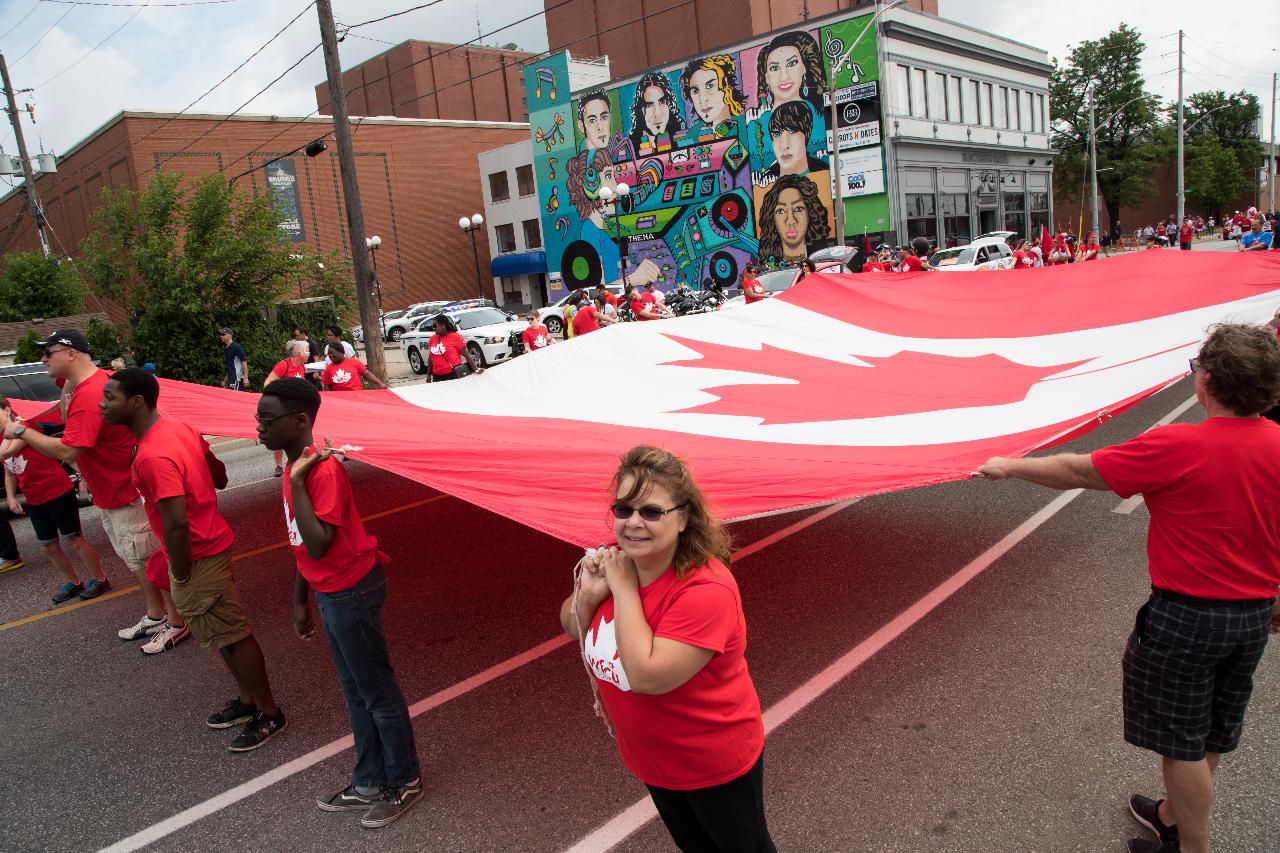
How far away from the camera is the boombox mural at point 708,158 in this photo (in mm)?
33688

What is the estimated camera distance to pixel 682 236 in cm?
3916

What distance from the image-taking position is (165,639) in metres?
5.45

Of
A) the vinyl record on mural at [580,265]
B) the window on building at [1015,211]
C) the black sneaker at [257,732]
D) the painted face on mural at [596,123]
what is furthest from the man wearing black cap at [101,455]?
the window on building at [1015,211]

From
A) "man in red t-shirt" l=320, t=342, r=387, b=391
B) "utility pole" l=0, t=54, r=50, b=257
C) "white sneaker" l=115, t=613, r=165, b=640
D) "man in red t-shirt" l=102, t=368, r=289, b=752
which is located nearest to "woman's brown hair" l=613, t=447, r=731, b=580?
"man in red t-shirt" l=102, t=368, r=289, b=752

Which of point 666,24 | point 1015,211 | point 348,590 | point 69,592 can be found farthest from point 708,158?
point 348,590

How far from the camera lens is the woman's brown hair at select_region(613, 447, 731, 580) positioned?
2.06 meters

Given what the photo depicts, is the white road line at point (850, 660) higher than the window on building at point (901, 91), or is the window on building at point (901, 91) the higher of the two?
the window on building at point (901, 91)

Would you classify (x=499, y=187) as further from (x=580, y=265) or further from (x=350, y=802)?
(x=350, y=802)

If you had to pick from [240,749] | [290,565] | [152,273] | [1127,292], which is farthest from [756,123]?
[240,749]

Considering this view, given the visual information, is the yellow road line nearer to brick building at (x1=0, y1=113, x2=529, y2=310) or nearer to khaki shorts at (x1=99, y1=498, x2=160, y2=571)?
khaki shorts at (x1=99, y1=498, x2=160, y2=571)

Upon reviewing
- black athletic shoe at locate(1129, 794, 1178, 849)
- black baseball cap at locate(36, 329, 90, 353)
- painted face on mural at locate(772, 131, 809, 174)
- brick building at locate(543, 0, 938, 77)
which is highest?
brick building at locate(543, 0, 938, 77)

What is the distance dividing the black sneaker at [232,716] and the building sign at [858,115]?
33.1 meters

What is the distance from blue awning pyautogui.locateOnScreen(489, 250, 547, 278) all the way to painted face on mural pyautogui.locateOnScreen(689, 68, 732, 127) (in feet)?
41.3

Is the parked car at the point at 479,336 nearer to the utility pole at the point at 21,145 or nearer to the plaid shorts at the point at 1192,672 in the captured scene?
the utility pole at the point at 21,145
